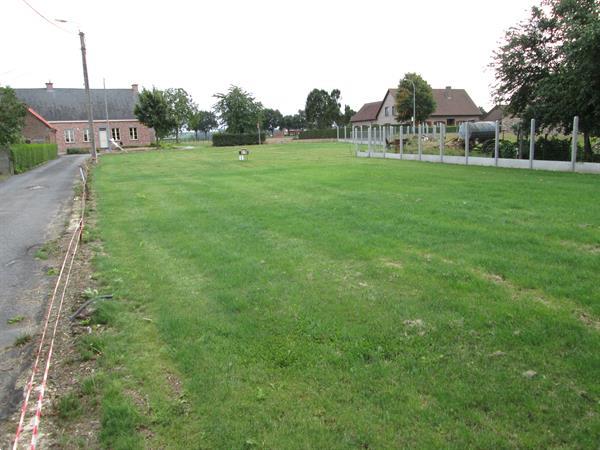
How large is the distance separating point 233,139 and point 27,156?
30.5 metres

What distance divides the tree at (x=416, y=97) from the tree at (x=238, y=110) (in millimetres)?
18613

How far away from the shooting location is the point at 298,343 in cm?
433

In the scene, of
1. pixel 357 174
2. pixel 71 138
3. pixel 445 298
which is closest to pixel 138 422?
pixel 445 298

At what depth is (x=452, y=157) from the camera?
23578mm

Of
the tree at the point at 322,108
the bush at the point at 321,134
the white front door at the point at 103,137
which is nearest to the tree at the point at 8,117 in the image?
the white front door at the point at 103,137

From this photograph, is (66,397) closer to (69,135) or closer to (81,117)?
(69,135)

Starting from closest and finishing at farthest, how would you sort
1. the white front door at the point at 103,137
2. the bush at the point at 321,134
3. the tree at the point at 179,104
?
the tree at the point at 179,104, the white front door at the point at 103,137, the bush at the point at 321,134

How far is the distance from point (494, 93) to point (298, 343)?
1992cm

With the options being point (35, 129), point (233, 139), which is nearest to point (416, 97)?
point (233, 139)

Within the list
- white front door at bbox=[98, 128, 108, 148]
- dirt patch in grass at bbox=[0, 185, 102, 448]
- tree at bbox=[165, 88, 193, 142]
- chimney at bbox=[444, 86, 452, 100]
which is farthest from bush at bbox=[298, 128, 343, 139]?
dirt patch in grass at bbox=[0, 185, 102, 448]

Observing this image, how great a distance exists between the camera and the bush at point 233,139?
196 ft

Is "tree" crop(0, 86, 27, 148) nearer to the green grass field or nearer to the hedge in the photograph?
the hedge

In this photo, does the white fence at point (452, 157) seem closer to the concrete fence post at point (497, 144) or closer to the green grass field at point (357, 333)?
the concrete fence post at point (497, 144)

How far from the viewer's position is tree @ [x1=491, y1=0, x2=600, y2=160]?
54.0 ft
